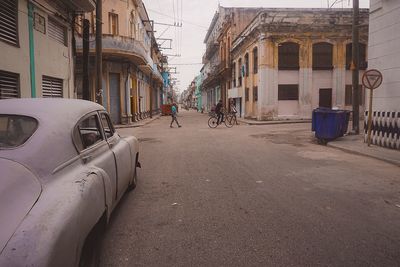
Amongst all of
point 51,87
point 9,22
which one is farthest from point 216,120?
point 9,22

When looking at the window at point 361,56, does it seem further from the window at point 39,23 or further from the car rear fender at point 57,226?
the car rear fender at point 57,226

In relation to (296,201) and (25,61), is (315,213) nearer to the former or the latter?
(296,201)

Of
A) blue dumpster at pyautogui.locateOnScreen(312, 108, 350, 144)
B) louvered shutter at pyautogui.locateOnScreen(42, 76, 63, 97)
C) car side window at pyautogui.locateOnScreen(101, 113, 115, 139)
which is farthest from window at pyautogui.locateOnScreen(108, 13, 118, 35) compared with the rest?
car side window at pyautogui.locateOnScreen(101, 113, 115, 139)

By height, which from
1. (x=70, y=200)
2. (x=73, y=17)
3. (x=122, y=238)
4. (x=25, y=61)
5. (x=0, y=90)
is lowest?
(x=122, y=238)

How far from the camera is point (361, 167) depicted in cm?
863

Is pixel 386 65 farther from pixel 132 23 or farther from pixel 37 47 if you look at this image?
pixel 132 23

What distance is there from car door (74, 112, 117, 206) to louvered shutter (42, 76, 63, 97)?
31.0ft

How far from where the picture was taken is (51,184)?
278cm

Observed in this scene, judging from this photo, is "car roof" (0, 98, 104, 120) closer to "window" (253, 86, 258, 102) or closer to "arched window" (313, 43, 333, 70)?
"window" (253, 86, 258, 102)

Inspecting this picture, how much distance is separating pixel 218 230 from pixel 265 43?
2501 cm

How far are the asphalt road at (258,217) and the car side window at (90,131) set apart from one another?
1077 mm

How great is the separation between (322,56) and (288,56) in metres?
2.69

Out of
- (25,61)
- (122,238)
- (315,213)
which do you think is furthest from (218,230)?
(25,61)

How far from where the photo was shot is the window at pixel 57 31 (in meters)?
13.4
